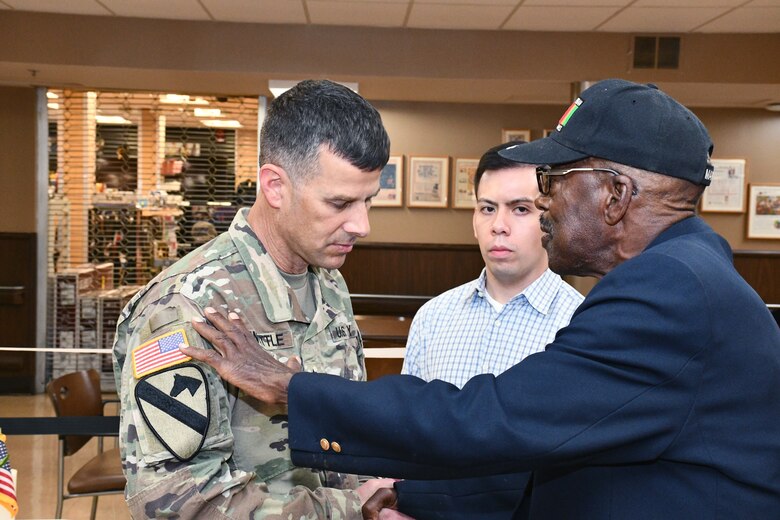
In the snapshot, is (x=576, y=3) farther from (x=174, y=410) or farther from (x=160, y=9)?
(x=174, y=410)

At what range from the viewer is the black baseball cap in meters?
1.29

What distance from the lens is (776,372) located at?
1.24m

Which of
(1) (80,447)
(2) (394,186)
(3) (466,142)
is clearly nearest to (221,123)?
(2) (394,186)

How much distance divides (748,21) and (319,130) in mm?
6049

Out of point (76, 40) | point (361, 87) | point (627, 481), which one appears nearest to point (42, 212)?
point (76, 40)

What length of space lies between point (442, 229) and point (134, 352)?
26.2 feet

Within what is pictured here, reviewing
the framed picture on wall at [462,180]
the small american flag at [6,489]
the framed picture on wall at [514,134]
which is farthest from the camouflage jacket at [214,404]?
the framed picture on wall at [514,134]

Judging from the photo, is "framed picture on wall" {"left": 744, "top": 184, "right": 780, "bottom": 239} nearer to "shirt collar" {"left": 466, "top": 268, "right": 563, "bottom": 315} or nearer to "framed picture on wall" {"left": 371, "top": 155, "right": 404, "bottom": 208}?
"framed picture on wall" {"left": 371, "top": 155, "right": 404, "bottom": 208}

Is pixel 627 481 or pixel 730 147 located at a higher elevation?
pixel 730 147

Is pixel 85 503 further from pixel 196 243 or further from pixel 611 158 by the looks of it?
pixel 611 158

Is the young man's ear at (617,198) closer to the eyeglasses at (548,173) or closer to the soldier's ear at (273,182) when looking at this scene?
the eyeglasses at (548,173)

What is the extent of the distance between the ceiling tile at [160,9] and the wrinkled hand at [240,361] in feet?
17.5

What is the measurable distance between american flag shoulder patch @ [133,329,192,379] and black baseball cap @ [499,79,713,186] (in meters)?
0.72

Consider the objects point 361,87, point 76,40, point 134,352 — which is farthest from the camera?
point 361,87
